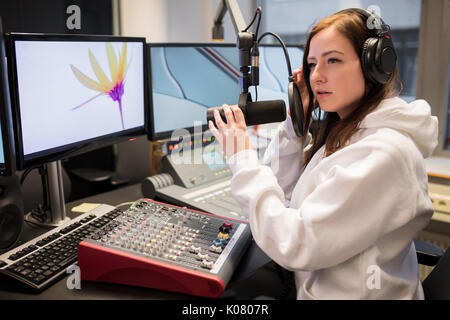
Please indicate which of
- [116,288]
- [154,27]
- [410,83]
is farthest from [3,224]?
[410,83]

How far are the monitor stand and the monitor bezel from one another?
0.20 metres

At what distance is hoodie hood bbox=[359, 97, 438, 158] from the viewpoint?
0.75 metres

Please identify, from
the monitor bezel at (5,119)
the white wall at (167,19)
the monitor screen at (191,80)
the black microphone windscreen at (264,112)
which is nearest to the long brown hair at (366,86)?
the black microphone windscreen at (264,112)

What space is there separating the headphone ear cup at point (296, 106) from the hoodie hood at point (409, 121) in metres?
0.18

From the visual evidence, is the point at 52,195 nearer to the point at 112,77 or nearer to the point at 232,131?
the point at 112,77

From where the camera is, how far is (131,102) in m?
1.25

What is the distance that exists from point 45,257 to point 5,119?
0.31 meters

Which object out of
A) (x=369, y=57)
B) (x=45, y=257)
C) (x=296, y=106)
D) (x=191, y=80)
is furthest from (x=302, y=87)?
(x=45, y=257)

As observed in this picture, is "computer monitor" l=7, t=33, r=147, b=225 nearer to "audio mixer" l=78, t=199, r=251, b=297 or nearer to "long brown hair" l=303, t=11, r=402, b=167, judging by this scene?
"audio mixer" l=78, t=199, r=251, b=297

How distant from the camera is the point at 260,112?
95cm

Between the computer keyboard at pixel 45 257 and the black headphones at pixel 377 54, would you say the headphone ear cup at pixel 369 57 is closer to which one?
the black headphones at pixel 377 54

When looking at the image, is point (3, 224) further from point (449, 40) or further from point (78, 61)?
point (449, 40)

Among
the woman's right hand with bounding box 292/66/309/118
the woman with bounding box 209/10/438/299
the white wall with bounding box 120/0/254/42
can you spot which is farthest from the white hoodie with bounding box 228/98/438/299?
the white wall with bounding box 120/0/254/42

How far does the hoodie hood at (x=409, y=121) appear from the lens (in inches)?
29.7
